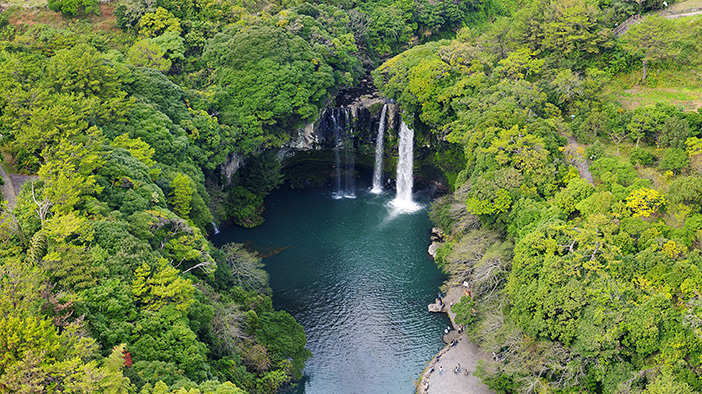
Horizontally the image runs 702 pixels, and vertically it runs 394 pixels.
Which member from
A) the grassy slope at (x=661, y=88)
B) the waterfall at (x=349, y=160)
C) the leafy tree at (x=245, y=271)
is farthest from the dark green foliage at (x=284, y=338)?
the grassy slope at (x=661, y=88)

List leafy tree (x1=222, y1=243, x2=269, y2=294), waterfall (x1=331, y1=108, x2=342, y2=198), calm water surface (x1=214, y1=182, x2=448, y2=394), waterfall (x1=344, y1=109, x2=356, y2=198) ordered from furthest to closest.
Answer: waterfall (x1=344, y1=109, x2=356, y2=198), waterfall (x1=331, y1=108, x2=342, y2=198), leafy tree (x1=222, y1=243, x2=269, y2=294), calm water surface (x1=214, y1=182, x2=448, y2=394)

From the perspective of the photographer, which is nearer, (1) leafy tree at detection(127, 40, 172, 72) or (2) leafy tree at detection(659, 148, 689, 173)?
(2) leafy tree at detection(659, 148, 689, 173)

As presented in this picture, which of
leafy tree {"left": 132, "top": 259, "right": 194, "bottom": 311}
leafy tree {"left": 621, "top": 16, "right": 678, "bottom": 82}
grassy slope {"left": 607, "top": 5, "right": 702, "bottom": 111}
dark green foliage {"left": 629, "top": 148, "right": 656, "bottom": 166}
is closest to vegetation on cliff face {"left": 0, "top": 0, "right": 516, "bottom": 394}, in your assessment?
leafy tree {"left": 132, "top": 259, "right": 194, "bottom": 311}

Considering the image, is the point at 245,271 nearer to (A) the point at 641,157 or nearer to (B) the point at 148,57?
Result: (B) the point at 148,57

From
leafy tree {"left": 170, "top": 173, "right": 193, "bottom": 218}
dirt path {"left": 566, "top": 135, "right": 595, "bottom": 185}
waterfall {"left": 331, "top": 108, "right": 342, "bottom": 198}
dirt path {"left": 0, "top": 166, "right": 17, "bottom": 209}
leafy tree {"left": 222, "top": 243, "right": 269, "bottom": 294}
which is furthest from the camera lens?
waterfall {"left": 331, "top": 108, "right": 342, "bottom": 198}

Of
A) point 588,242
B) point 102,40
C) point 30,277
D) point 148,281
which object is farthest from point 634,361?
point 102,40

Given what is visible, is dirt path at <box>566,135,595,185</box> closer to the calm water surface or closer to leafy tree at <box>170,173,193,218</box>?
the calm water surface

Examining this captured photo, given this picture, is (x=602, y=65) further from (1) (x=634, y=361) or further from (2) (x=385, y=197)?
(1) (x=634, y=361)
